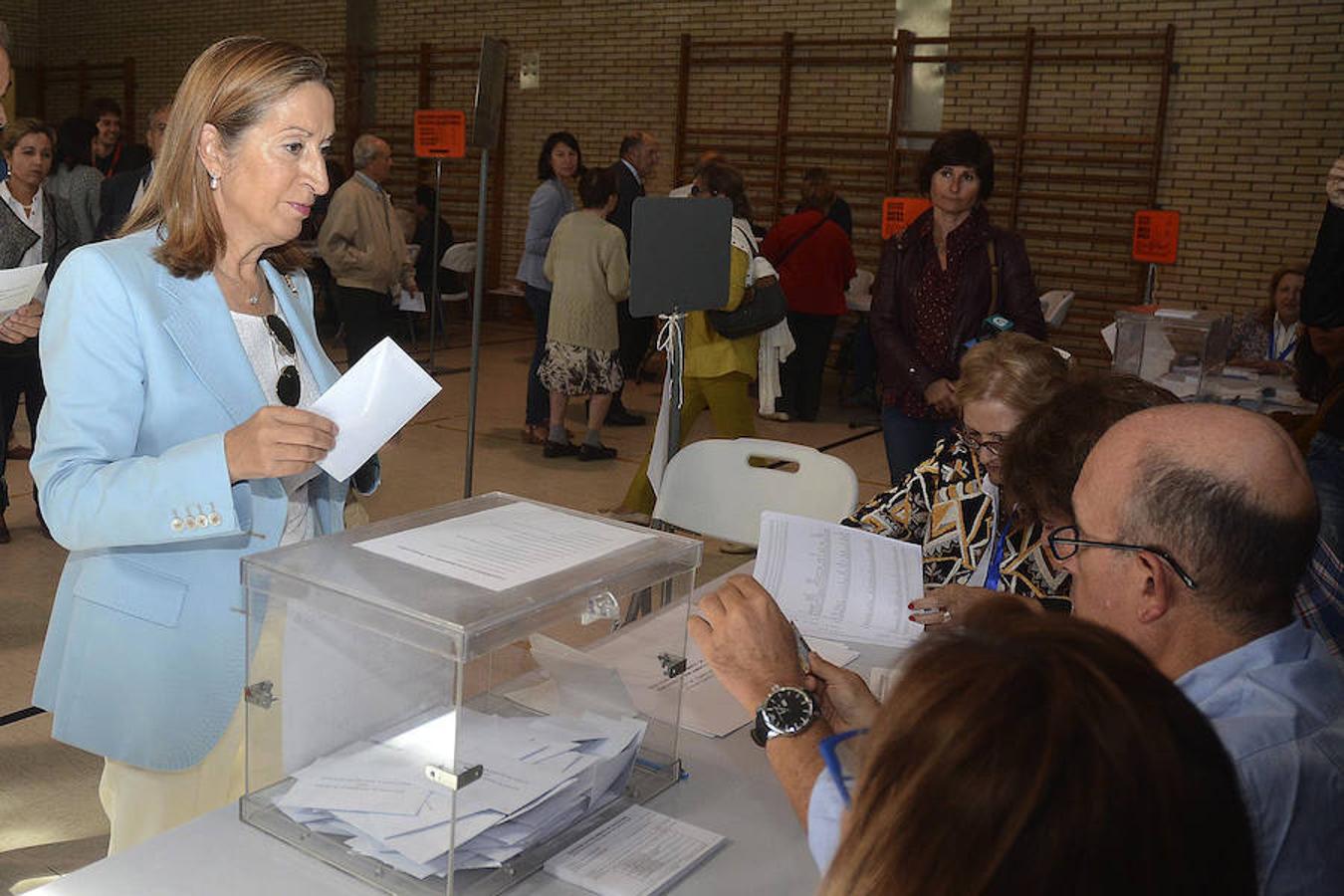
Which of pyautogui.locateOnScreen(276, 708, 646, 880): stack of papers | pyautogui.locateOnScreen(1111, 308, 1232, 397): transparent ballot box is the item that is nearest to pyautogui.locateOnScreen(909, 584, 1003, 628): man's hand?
pyautogui.locateOnScreen(276, 708, 646, 880): stack of papers

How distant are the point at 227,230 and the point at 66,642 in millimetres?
655

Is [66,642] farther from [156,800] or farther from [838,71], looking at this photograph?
[838,71]

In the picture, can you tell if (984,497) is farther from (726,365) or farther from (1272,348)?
(1272,348)

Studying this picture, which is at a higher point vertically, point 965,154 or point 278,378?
point 965,154

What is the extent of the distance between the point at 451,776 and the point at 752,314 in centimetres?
445

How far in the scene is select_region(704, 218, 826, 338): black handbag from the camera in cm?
557

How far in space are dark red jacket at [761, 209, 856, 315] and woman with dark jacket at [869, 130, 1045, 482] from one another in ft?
13.2

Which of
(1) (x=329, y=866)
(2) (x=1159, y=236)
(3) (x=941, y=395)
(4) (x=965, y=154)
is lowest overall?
(1) (x=329, y=866)

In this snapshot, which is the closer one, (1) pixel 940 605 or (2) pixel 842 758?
(2) pixel 842 758

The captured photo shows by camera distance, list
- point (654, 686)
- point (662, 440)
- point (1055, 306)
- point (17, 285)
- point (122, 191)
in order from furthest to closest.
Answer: point (1055, 306) < point (122, 191) < point (662, 440) < point (17, 285) < point (654, 686)

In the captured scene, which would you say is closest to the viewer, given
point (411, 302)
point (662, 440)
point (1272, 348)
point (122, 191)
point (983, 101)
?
point (662, 440)

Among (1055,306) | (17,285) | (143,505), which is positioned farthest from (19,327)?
(1055,306)

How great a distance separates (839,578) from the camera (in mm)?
2373

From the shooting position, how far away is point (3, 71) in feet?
9.61
